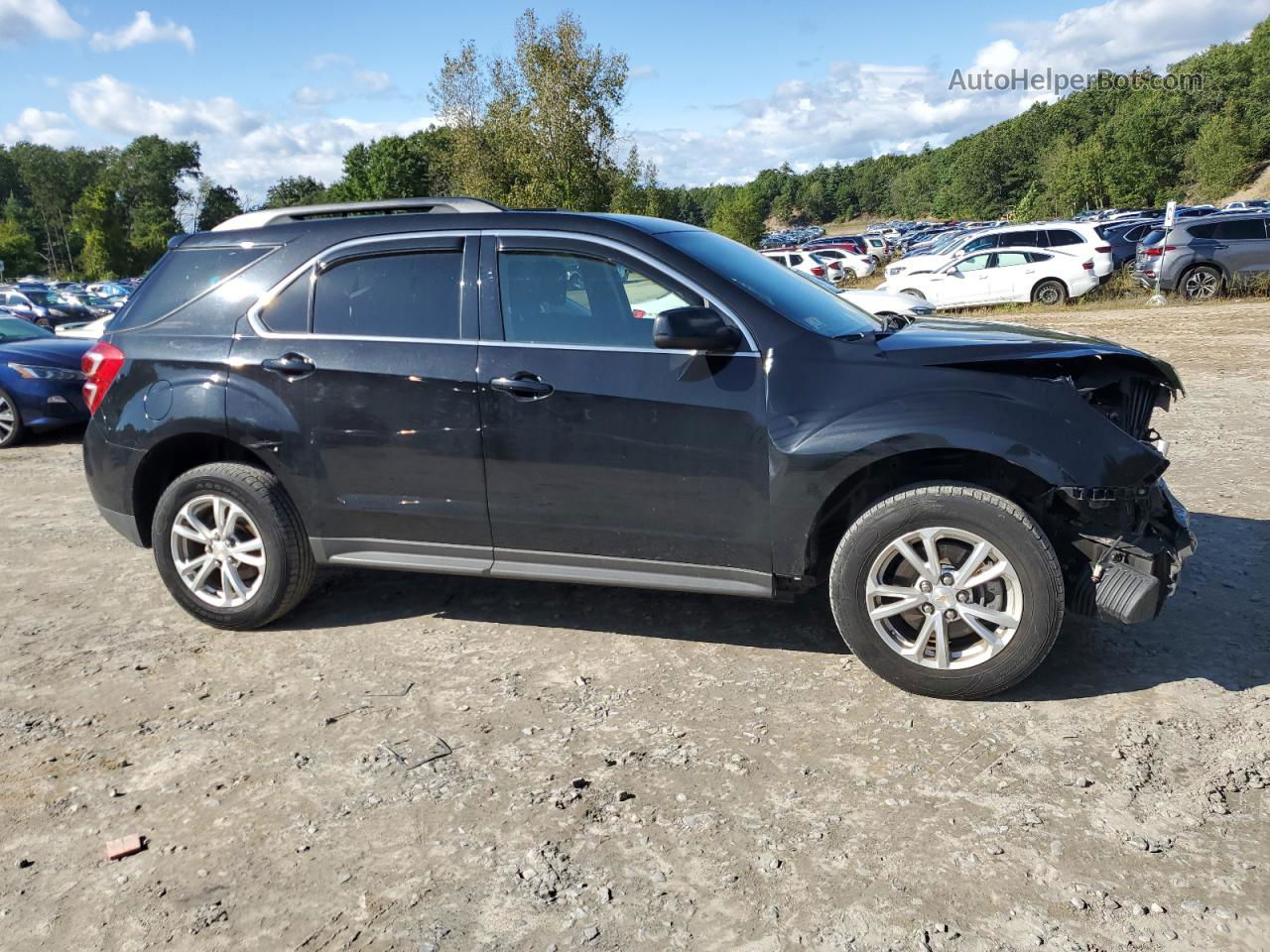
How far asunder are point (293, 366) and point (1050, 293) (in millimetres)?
19394

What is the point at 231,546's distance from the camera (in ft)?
15.5

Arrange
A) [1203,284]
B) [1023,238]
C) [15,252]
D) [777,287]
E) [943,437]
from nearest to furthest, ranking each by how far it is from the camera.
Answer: [943,437], [777,287], [1203,284], [1023,238], [15,252]

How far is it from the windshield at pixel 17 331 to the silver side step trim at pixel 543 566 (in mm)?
8486

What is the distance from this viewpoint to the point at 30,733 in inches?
152

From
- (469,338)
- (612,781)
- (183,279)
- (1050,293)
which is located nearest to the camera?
(612,781)

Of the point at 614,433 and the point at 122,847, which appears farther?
the point at 614,433

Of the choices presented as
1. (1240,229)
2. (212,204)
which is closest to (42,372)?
(1240,229)

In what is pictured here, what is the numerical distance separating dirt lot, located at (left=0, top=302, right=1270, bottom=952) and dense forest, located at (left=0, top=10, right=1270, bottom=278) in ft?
108

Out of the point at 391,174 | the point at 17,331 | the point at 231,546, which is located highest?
the point at 391,174

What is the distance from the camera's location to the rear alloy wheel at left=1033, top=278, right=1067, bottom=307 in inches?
812

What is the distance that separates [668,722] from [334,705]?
1355mm

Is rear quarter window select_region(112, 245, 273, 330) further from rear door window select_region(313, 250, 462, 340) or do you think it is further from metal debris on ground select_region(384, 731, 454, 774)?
metal debris on ground select_region(384, 731, 454, 774)

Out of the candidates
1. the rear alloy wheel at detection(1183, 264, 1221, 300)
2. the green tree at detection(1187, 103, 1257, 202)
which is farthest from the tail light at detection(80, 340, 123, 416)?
the green tree at detection(1187, 103, 1257, 202)

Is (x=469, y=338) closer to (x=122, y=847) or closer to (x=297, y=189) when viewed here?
(x=122, y=847)
